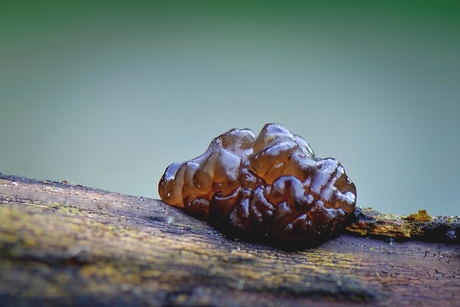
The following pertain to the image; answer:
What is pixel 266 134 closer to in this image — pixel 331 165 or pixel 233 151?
pixel 233 151

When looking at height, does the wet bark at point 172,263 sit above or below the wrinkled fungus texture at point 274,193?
below

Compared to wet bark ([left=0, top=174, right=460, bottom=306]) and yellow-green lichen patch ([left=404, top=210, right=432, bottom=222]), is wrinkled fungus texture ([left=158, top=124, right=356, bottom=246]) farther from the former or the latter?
yellow-green lichen patch ([left=404, top=210, right=432, bottom=222])

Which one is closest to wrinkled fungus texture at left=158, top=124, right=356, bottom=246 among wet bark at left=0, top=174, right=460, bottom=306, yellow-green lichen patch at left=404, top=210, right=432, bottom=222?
wet bark at left=0, top=174, right=460, bottom=306

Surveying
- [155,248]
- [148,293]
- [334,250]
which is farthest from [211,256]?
[334,250]

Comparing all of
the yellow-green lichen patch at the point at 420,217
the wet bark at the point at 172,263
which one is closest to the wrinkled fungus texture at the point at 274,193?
the wet bark at the point at 172,263

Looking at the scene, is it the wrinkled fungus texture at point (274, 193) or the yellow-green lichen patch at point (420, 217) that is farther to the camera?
the yellow-green lichen patch at point (420, 217)

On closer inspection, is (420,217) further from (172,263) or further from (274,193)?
(172,263)

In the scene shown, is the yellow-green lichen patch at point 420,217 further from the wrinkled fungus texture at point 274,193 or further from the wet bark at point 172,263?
the wrinkled fungus texture at point 274,193

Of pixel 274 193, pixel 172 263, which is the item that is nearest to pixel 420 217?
pixel 274 193
